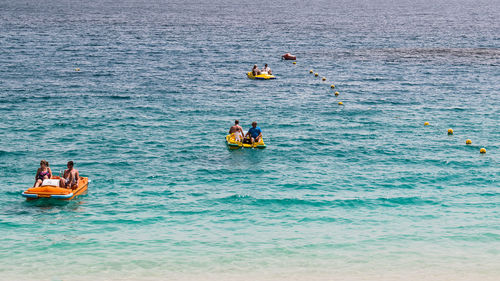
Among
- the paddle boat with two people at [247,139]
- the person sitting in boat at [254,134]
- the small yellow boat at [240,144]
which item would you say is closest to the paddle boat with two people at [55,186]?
the small yellow boat at [240,144]

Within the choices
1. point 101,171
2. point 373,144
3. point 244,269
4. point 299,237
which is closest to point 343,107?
point 373,144

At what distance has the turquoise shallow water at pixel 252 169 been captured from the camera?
22156mm

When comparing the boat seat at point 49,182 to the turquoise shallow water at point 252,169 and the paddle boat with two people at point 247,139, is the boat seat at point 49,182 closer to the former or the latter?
the turquoise shallow water at point 252,169

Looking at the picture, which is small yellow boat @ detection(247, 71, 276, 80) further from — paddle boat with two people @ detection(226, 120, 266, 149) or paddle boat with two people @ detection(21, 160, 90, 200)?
paddle boat with two people @ detection(21, 160, 90, 200)

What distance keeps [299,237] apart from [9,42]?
76712 mm

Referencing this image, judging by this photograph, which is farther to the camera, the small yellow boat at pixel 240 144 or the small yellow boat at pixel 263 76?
the small yellow boat at pixel 263 76

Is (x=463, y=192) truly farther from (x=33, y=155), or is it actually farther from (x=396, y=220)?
(x=33, y=155)

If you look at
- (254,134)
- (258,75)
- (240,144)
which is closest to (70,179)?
(240,144)

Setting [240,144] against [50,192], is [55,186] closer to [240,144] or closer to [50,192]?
[50,192]

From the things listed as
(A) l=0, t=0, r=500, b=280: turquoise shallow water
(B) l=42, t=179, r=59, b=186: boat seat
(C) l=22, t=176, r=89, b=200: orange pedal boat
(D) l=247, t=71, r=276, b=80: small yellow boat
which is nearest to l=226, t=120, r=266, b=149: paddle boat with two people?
(A) l=0, t=0, r=500, b=280: turquoise shallow water

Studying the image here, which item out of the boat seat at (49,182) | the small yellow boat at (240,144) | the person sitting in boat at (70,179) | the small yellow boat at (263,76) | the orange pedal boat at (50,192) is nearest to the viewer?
the orange pedal boat at (50,192)

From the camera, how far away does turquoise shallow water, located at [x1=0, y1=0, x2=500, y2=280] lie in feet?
72.7

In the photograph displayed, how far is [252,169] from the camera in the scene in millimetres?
33344

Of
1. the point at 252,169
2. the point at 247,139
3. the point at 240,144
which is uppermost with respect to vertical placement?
→ the point at 247,139
